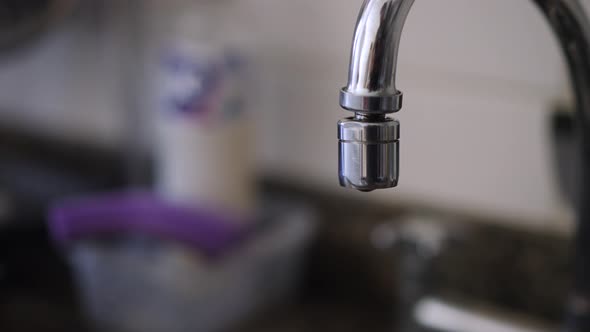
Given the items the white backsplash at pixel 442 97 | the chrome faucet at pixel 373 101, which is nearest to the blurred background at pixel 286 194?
the white backsplash at pixel 442 97

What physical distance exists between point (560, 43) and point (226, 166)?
0.38m

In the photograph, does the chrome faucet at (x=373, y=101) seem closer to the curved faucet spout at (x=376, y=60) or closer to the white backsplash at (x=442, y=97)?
the curved faucet spout at (x=376, y=60)

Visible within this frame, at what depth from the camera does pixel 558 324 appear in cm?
62

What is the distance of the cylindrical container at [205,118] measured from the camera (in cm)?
67

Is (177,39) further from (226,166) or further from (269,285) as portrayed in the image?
(269,285)

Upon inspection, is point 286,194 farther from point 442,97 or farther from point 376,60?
point 376,60

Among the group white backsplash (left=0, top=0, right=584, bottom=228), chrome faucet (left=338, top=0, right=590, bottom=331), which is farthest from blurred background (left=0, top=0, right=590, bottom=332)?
chrome faucet (left=338, top=0, right=590, bottom=331)

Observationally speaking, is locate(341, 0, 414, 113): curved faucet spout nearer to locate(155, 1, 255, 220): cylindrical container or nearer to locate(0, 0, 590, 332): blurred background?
locate(0, 0, 590, 332): blurred background

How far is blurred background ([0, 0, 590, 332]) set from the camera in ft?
1.98

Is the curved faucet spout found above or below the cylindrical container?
above

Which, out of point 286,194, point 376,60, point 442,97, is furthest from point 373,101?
point 286,194

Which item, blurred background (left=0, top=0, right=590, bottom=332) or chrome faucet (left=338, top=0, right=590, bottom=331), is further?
blurred background (left=0, top=0, right=590, bottom=332)

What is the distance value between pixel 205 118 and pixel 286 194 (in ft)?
0.48

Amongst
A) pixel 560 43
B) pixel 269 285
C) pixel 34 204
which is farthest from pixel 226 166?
pixel 560 43
